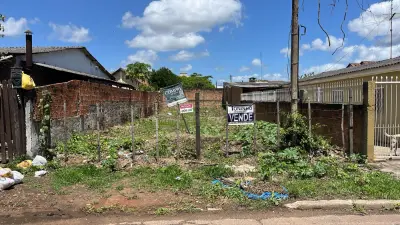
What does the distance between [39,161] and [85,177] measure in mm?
1764

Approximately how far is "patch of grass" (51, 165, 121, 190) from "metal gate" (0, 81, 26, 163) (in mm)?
1679

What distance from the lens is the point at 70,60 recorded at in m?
28.8

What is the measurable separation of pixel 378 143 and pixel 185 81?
8125 cm

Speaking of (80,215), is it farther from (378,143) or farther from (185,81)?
(185,81)

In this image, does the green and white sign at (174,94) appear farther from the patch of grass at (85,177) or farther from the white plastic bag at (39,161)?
the white plastic bag at (39,161)

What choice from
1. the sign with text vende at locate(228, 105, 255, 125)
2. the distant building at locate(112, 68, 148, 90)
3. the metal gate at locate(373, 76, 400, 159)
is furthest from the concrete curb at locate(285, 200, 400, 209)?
the distant building at locate(112, 68, 148, 90)

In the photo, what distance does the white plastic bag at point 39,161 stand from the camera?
8891mm

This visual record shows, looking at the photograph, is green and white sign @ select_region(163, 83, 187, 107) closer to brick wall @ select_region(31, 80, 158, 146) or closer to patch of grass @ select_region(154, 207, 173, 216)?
brick wall @ select_region(31, 80, 158, 146)

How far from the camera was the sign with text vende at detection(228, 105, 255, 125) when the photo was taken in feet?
33.8

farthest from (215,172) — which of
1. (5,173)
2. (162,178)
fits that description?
(5,173)

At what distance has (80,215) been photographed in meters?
5.91

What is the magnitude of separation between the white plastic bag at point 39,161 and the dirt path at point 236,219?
332 cm

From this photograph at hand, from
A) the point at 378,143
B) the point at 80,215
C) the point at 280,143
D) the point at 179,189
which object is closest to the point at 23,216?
the point at 80,215

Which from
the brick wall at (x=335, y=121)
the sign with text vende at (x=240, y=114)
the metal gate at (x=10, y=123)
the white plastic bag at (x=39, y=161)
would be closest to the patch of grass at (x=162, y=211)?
the white plastic bag at (x=39, y=161)
